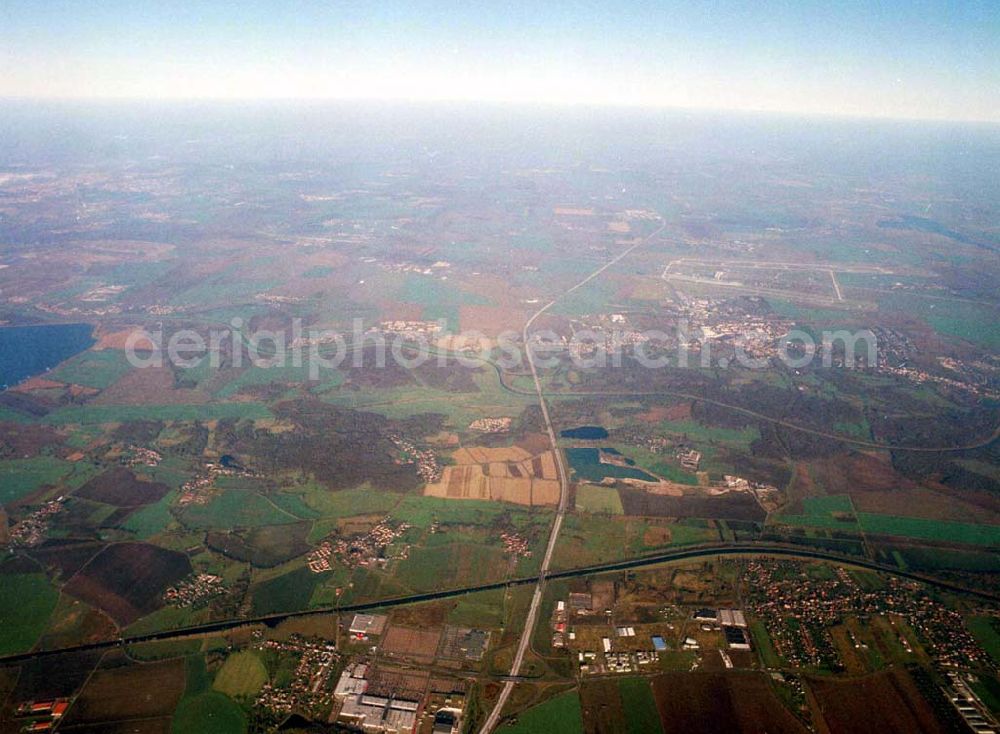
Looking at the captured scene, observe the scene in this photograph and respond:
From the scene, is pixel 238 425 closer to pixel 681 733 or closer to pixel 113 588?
pixel 113 588

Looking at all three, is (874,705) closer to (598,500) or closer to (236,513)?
(598,500)

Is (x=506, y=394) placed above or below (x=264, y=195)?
below

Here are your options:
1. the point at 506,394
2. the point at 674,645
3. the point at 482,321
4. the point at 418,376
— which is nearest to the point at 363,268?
the point at 482,321

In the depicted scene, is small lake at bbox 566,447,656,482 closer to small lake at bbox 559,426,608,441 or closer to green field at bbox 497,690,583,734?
small lake at bbox 559,426,608,441

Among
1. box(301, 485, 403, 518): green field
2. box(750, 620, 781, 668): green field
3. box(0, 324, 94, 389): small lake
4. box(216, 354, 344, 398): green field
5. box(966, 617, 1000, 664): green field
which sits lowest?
box(750, 620, 781, 668): green field

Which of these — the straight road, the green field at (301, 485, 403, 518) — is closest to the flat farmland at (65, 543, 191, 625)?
the green field at (301, 485, 403, 518)

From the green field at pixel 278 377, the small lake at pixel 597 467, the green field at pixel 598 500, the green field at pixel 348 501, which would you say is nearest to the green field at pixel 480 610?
the green field at pixel 348 501
